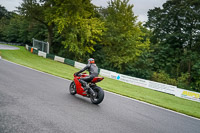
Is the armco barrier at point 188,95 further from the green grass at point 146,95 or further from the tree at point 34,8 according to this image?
the tree at point 34,8

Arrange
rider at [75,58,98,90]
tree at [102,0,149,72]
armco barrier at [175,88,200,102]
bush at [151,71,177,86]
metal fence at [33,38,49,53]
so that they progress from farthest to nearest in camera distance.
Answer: metal fence at [33,38,49,53] → tree at [102,0,149,72] → bush at [151,71,177,86] → armco barrier at [175,88,200,102] → rider at [75,58,98,90]

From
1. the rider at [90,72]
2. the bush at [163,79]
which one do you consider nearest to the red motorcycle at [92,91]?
the rider at [90,72]

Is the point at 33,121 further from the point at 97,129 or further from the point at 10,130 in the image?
the point at 97,129

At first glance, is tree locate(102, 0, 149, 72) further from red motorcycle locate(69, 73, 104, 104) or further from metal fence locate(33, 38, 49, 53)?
red motorcycle locate(69, 73, 104, 104)

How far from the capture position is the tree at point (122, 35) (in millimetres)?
32531

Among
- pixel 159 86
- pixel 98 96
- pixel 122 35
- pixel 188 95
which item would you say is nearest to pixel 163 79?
pixel 122 35

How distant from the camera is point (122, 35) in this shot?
32.2 m

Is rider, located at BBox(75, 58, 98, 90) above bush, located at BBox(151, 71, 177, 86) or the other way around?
above

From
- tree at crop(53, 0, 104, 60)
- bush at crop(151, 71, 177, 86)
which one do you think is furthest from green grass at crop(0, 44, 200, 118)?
bush at crop(151, 71, 177, 86)

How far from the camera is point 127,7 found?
32.6 m

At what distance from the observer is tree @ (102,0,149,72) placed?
32.5 meters

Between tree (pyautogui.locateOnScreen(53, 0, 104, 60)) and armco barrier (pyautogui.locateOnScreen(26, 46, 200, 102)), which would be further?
tree (pyautogui.locateOnScreen(53, 0, 104, 60))

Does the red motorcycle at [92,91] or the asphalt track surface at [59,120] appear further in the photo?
the red motorcycle at [92,91]

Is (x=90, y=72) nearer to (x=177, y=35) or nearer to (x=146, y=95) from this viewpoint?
(x=146, y=95)
